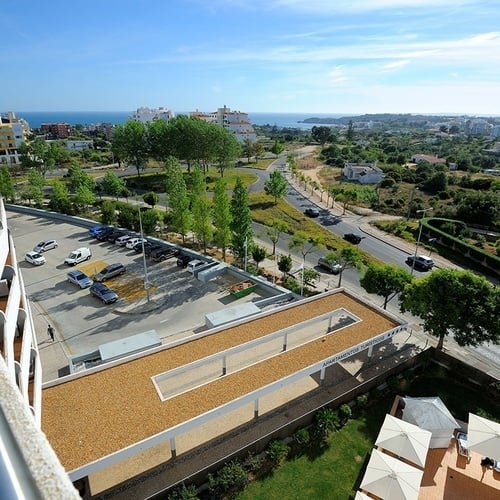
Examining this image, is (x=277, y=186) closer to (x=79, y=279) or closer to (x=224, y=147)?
(x=224, y=147)

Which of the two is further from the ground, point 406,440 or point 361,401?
point 406,440

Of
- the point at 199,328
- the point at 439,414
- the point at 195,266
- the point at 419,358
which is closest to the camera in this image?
the point at 439,414

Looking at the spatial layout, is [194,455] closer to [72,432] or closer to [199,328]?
[72,432]

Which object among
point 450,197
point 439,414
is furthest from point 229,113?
point 439,414

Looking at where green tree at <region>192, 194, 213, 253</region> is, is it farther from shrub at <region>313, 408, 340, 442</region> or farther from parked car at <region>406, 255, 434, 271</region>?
shrub at <region>313, 408, 340, 442</region>

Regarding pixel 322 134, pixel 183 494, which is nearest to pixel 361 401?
pixel 183 494

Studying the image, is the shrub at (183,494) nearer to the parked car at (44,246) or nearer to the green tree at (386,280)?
the green tree at (386,280)
